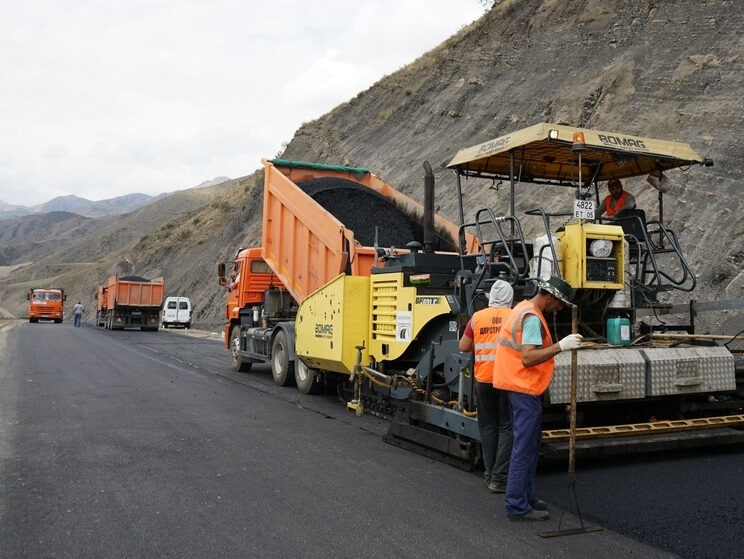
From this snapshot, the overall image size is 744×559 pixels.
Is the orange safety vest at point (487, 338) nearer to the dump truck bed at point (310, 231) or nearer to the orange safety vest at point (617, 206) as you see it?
the orange safety vest at point (617, 206)

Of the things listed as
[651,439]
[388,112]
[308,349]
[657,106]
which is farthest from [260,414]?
[388,112]

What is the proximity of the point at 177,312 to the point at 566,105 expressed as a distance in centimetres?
2146

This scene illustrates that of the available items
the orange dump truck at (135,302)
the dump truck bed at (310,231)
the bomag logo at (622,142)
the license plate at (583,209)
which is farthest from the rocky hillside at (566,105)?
the license plate at (583,209)

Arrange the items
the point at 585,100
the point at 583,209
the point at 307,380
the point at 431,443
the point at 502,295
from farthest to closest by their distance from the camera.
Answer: the point at 585,100
the point at 307,380
the point at 431,443
the point at 583,209
the point at 502,295

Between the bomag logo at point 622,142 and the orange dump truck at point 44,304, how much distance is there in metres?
42.9

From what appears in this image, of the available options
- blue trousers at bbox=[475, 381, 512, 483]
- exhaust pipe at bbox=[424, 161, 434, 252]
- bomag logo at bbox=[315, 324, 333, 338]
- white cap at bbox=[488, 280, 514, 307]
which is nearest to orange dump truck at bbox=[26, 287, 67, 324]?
bomag logo at bbox=[315, 324, 333, 338]

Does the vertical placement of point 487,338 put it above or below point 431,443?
above

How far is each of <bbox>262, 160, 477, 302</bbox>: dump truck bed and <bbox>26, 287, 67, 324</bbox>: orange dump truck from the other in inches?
1427

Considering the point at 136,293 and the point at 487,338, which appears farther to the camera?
the point at 136,293

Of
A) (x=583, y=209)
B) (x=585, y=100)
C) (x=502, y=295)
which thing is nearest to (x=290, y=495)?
(x=502, y=295)

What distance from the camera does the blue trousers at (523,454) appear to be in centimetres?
423

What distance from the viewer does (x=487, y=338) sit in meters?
4.89

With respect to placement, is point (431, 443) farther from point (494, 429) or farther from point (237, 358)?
point (237, 358)

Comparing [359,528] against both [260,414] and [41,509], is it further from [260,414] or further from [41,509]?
[260,414]
